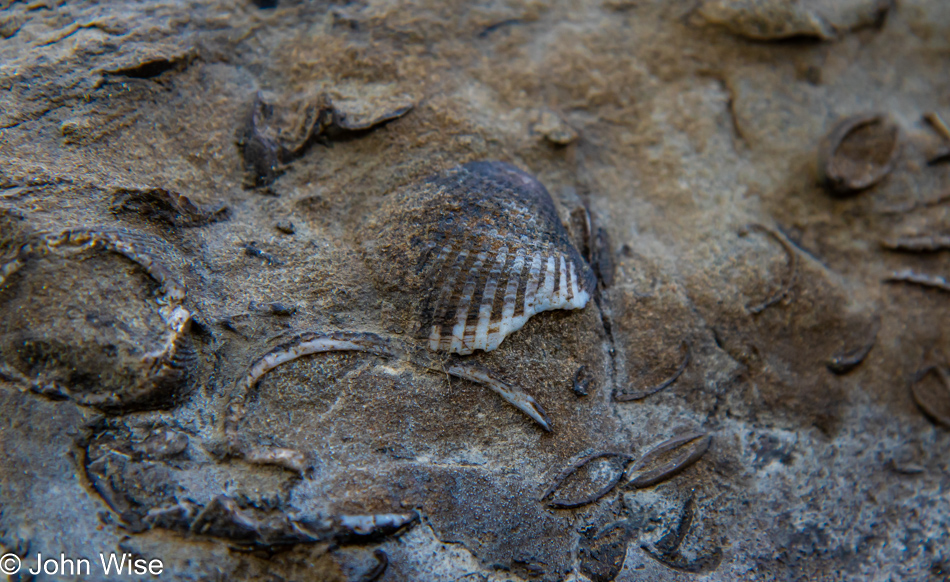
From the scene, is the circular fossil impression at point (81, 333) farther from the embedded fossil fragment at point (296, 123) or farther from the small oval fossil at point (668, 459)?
the small oval fossil at point (668, 459)

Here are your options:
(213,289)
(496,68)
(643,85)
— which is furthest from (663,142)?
(213,289)

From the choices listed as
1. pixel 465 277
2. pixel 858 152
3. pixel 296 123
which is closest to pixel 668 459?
pixel 465 277

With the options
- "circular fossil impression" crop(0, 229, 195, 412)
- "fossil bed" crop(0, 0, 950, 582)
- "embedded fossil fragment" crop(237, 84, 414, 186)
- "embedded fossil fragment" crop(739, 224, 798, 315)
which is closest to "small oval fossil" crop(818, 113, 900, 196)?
"fossil bed" crop(0, 0, 950, 582)

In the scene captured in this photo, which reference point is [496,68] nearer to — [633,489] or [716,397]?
[716,397]

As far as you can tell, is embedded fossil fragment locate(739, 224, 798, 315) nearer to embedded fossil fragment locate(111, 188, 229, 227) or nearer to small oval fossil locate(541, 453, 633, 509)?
small oval fossil locate(541, 453, 633, 509)

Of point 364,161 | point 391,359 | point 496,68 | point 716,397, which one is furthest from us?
point 496,68

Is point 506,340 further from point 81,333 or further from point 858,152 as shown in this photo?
point 858,152
